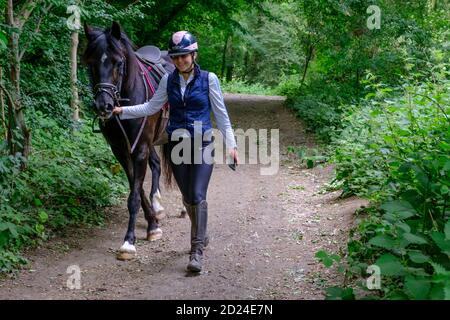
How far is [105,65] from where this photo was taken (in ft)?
18.9

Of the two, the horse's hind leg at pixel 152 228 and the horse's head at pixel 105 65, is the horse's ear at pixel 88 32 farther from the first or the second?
the horse's hind leg at pixel 152 228

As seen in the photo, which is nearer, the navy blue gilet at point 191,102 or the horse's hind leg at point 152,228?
the navy blue gilet at point 191,102

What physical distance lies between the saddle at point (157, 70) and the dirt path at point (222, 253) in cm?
129

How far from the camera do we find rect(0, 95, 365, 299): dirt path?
16.3 feet

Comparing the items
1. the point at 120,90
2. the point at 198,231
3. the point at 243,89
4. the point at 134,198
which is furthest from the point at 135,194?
the point at 243,89

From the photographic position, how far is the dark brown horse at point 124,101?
5730 mm

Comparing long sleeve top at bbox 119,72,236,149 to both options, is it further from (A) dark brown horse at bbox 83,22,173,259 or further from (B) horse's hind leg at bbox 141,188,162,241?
(B) horse's hind leg at bbox 141,188,162,241

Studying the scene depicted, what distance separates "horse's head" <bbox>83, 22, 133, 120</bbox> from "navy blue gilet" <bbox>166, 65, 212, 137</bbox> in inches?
27.4

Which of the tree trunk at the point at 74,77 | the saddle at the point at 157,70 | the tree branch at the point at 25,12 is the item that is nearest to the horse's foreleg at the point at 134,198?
the saddle at the point at 157,70

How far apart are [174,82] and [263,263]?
2.21 m

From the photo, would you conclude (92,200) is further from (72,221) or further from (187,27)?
(187,27)

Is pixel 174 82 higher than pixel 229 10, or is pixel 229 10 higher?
pixel 229 10
